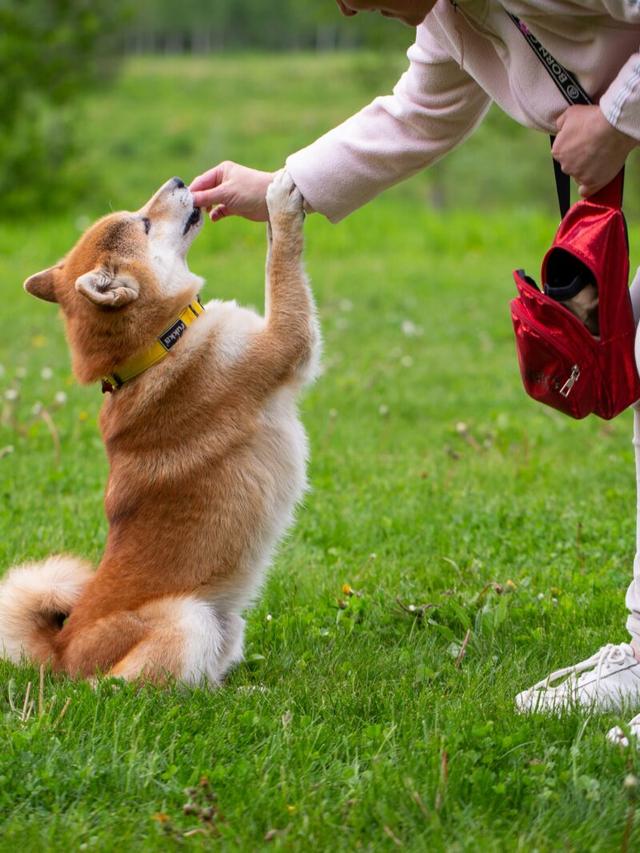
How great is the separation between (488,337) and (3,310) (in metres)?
4.27

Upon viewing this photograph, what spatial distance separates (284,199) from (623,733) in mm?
1910

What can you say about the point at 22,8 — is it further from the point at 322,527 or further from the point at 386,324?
the point at 322,527

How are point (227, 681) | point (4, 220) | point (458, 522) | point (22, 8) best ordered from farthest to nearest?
1. point (22, 8)
2. point (4, 220)
3. point (458, 522)
4. point (227, 681)

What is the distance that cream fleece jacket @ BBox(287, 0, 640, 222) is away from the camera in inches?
99.7

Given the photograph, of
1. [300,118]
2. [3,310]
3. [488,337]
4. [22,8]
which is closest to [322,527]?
[488,337]

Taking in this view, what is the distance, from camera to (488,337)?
356 inches

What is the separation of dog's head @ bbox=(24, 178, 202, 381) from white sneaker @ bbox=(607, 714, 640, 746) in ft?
6.21

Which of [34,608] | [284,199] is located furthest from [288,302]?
[34,608]

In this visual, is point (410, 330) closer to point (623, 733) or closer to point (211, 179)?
point (211, 179)

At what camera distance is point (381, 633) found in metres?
3.69

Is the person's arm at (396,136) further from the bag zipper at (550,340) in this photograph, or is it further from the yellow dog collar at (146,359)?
the bag zipper at (550,340)

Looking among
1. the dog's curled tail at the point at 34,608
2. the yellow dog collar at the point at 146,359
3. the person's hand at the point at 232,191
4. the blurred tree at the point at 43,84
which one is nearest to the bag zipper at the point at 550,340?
the person's hand at the point at 232,191

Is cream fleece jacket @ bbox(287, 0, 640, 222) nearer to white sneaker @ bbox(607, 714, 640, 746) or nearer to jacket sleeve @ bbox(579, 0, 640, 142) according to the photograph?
jacket sleeve @ bbox(579, 0, 640, 142)

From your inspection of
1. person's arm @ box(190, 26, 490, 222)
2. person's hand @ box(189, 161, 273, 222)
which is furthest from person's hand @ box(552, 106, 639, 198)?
person's hand @ box(189, 161, 273, 222)
